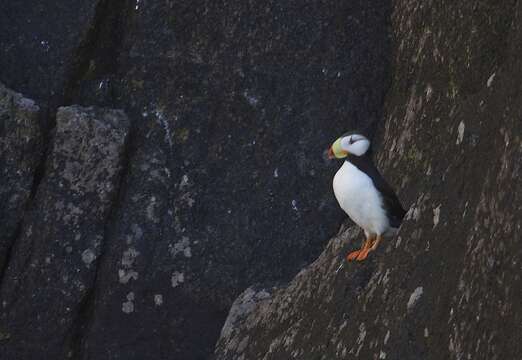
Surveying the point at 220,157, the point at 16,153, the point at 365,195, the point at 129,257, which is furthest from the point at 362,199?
the point at 16,153

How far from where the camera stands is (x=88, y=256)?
31.4ft

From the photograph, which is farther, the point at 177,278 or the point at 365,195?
the point at 177,278

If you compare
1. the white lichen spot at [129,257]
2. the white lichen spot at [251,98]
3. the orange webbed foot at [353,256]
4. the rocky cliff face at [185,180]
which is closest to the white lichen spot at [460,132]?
the orange webbed foot at [353,256]

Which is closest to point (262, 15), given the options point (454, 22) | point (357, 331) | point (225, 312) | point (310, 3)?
point (310, 3)

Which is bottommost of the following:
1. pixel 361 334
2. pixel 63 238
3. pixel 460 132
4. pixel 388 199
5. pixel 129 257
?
pixel 361 334

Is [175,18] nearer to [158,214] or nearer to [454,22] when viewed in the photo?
[158,214]

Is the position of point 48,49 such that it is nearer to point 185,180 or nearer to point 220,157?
point 185,180

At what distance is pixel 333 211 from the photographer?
9.65 meters

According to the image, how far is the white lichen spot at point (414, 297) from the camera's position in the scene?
597 centimetres

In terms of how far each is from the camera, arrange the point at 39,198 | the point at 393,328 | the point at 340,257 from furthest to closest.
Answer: the point at 39,198 < the point at 340,257 < the point at 393,328

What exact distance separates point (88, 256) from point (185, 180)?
983 millimetres

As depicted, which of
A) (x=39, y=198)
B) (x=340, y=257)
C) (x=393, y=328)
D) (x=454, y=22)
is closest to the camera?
(x=393, y=328)

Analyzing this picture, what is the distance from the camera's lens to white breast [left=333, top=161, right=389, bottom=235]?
280 inches

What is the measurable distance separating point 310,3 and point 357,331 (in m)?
3.87
